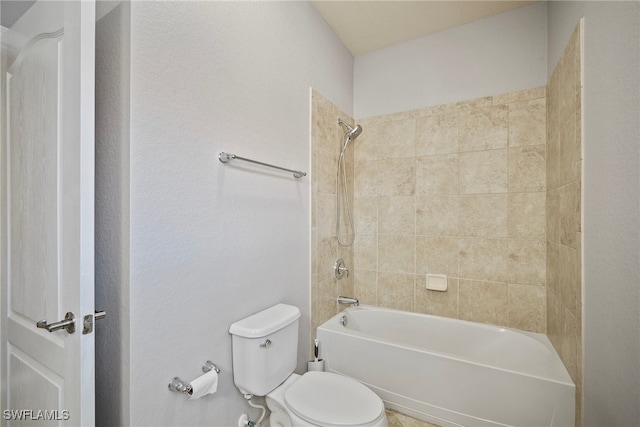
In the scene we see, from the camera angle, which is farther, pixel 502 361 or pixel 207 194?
pixel 502 361

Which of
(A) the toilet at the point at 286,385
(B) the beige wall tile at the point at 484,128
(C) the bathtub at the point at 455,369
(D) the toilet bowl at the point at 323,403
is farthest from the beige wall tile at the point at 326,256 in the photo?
(B) the beige wall tile at the point at 484,128

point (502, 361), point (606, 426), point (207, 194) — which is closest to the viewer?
point (606, 426)

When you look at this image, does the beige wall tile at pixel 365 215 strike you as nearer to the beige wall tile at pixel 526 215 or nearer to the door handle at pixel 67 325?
the beige wall tile at pixel 526 215

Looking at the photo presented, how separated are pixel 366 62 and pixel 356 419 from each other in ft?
8.68

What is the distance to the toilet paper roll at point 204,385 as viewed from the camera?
107 cm

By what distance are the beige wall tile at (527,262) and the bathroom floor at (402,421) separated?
3.72 feet

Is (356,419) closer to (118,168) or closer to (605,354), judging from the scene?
(605,354)

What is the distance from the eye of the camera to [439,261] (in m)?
2.27

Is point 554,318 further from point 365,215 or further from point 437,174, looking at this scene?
point 365,215

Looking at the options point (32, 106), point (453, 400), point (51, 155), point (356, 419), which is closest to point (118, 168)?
point (51, 155)

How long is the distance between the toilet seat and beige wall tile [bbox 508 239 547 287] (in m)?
1.37

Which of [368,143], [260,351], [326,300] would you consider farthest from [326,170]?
[260,351]

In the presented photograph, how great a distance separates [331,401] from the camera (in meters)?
1.36

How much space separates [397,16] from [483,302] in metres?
2.20
